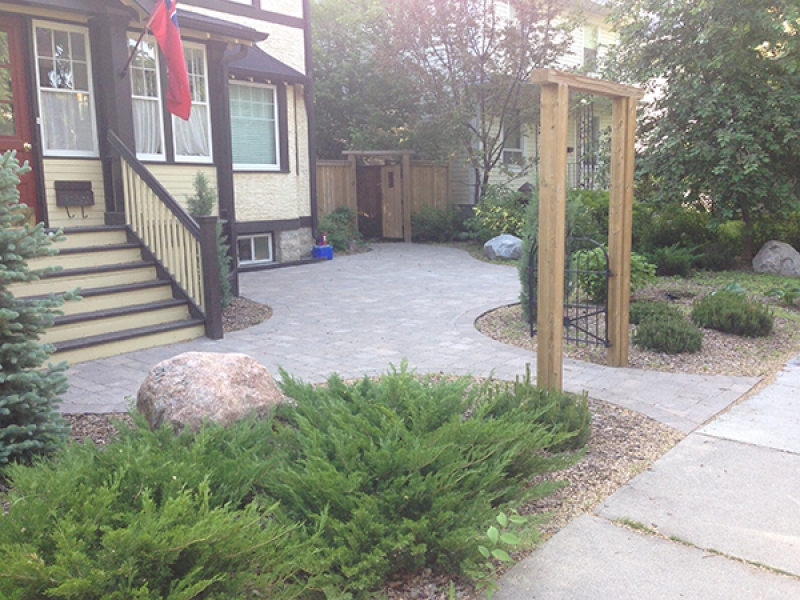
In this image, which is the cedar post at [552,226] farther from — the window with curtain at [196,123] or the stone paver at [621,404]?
the window with curtain at [196,123]

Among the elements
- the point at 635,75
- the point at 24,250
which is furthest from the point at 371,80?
the point at 24,250

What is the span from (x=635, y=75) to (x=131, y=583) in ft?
40.0

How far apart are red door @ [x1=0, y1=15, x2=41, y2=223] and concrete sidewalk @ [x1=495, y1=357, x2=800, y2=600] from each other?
7716 mm

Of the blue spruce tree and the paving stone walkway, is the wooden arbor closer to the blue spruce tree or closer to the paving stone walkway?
the paving stone walkway

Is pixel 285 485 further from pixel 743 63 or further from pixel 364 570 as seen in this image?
pixel 743 63

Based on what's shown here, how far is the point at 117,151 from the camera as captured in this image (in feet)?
27.4

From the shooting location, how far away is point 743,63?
10812mm

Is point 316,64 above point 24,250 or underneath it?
above

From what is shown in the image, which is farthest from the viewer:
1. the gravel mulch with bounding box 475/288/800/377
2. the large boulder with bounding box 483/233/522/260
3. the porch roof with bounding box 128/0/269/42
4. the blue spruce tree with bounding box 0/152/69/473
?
the large boulder with bounding box 483/233/522/260

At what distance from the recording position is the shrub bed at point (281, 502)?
2229 millimetres

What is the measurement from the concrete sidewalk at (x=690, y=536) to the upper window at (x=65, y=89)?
8061mm

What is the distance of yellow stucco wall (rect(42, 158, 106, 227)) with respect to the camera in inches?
338

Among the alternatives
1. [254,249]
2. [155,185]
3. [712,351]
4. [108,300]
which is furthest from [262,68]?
[712,351]

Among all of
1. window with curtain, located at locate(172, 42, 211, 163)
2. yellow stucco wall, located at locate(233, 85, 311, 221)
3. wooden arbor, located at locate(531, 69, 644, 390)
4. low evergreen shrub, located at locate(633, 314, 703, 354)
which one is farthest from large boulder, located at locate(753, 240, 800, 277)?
window with curtain, located at locate(172, 42, 211, 163)
